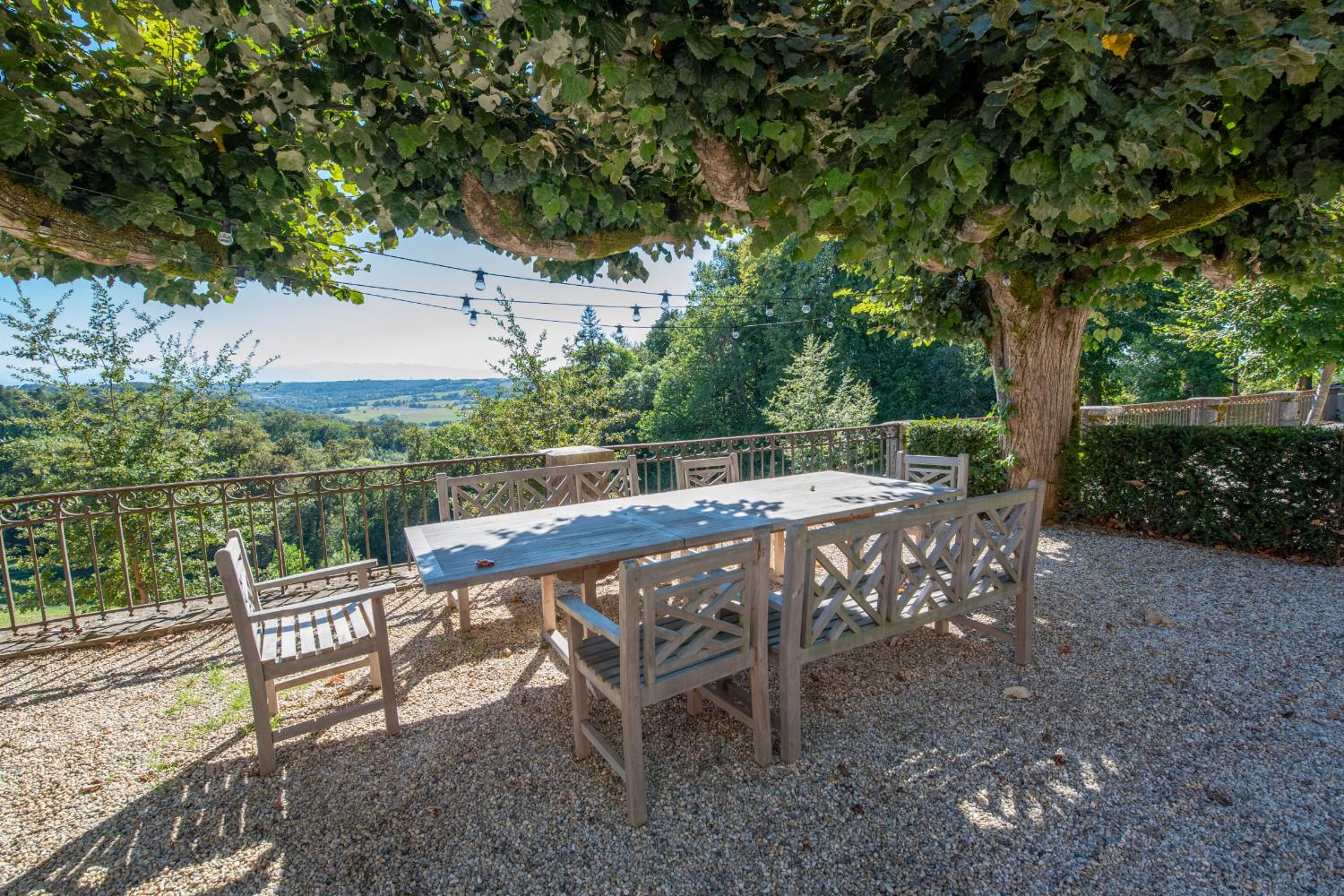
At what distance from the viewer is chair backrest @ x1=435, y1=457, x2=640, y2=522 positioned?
3938 millimetres

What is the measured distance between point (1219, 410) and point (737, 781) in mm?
14326

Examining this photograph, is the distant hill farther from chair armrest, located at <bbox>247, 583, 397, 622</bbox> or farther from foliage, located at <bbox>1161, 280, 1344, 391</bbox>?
foliage, located at <bbox>1161, 280, 1344, 391</bbox>

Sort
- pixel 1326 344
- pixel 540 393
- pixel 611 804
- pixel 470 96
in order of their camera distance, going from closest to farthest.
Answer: pixel 611 804, pixel 470 96, pixel 1326 344, pixel 540 393

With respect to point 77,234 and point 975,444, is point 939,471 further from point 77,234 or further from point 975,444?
point 77,234

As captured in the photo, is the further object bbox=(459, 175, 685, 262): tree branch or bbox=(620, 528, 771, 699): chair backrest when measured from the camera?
bbox=(459, 175, 685, 262): tree branch

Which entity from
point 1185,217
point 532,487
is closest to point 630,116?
point 532,487

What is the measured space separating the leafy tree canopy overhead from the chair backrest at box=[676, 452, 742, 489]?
195 cm

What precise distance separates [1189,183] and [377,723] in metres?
5.47

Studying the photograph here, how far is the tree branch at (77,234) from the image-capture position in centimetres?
271

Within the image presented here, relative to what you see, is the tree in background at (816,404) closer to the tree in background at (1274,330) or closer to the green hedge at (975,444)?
the tree in background at (1274,330)

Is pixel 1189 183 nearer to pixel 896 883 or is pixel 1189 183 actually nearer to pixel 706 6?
pixel 706 6

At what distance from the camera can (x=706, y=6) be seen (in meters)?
2.48

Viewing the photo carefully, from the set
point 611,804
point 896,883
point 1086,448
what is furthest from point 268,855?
point 1086,448

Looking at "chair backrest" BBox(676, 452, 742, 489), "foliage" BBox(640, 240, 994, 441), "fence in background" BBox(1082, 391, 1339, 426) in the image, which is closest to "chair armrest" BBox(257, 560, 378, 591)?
"chair backrest" BBox(676, 452, 742, 489)
